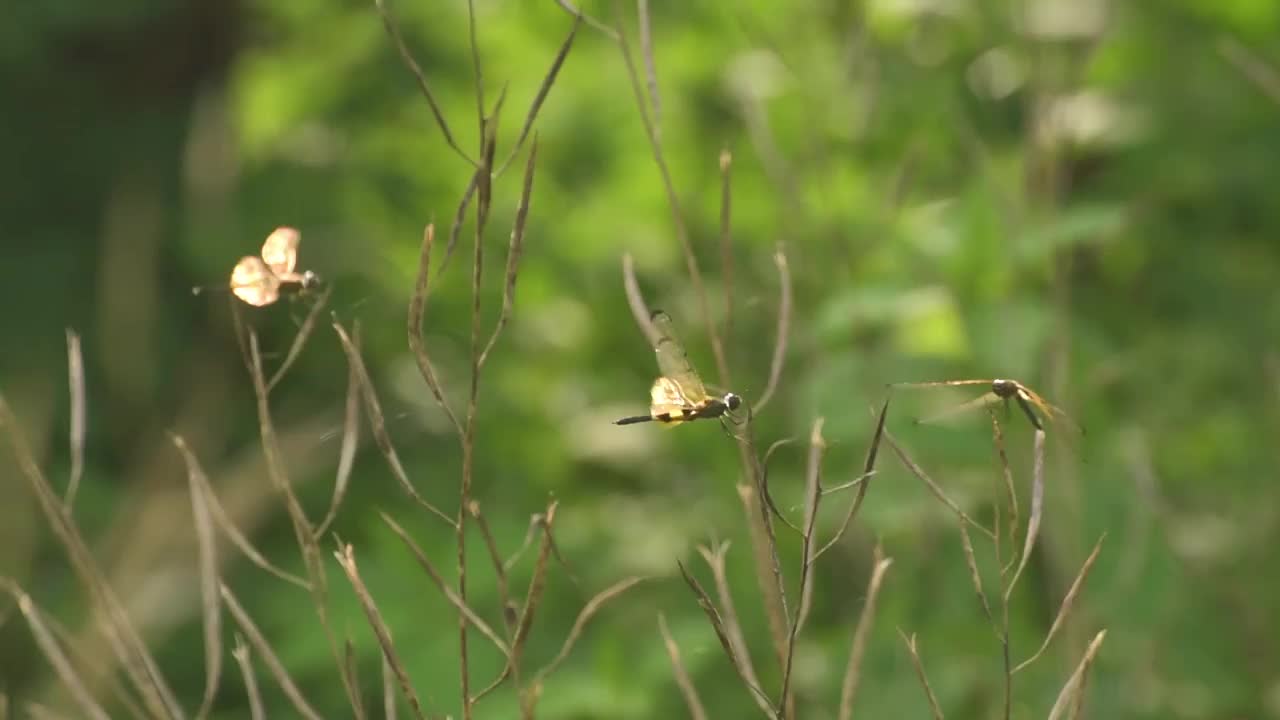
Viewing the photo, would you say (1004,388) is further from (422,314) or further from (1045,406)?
(422,314)

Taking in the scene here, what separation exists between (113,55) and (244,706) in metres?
1.22

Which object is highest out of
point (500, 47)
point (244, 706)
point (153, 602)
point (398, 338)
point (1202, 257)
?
point (500, 47)

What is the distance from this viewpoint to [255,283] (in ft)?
1.72

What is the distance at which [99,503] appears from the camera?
169 centimetres

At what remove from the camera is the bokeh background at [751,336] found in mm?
1187

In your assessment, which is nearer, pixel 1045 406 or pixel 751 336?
pixel 1045 406

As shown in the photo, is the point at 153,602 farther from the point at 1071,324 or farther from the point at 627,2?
the point at 1071,324

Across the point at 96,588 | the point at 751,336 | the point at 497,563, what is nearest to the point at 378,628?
the point at 497,563

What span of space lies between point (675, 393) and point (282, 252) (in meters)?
0.15

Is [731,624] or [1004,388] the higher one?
[1004,388]

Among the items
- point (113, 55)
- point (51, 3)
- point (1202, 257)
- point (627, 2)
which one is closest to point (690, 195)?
point (627, 2)

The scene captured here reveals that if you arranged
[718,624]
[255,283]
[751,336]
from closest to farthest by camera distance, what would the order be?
[718,624] < [255,283] < [751,336]

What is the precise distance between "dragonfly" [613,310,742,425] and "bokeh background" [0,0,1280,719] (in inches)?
16.3

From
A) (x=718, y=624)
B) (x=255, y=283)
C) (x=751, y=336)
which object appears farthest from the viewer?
(x=751, y=336)
